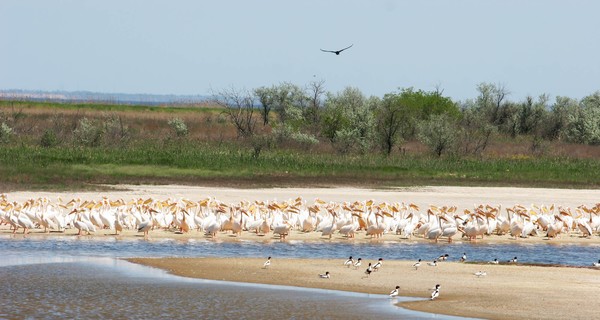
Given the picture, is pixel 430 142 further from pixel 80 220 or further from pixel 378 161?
pixel 80 220

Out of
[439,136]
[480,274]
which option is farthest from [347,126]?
[480,274]

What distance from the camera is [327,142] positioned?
51531 millimetres

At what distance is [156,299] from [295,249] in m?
6.55

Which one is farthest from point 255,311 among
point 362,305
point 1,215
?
point 1,215

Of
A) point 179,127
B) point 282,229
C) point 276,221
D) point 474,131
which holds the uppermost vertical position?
point 474,131

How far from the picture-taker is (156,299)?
14828 mm

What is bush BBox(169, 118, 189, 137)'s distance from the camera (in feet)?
198

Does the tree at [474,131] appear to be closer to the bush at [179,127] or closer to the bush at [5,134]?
the bush at [179,127]

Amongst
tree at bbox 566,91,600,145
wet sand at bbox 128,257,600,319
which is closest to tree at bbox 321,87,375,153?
tree at bbox 566,91,600,145

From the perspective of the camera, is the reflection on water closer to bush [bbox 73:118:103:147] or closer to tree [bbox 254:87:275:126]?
bush [bbox 73:118:103:147]

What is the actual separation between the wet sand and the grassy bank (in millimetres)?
14775

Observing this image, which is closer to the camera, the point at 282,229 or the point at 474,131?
the point at 282,229

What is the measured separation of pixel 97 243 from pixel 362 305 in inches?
334

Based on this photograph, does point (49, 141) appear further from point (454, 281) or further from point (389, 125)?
point (454, 281)
